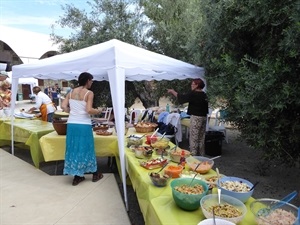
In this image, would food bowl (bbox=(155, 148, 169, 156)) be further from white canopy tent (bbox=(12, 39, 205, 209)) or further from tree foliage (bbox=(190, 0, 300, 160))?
tree foliage (bbox=(190, 0, 300, 160))

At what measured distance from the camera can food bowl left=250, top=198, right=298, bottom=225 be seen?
125 centimetres

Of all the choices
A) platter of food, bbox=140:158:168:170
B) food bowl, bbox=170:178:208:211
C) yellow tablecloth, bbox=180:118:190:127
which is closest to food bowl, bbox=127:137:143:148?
platter of food, bbox=140:158:168:170

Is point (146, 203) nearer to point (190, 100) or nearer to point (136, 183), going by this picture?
point (136, 183)

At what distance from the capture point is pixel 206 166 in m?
2.17

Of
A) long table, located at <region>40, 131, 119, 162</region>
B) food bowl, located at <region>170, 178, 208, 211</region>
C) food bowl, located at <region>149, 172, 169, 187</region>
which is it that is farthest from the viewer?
long table, located at <region>40, 131, 119, 162</region>

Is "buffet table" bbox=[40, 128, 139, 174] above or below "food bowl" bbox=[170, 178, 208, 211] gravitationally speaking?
below

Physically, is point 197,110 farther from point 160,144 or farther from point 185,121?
point 185,121

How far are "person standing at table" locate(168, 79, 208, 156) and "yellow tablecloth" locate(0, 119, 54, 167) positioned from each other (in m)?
2.49

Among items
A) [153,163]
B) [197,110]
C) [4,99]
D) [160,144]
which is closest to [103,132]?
[160,144]

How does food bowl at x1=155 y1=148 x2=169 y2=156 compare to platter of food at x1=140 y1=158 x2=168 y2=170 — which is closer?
platter of food at x1=140 y1=158 x2=168 y2=170

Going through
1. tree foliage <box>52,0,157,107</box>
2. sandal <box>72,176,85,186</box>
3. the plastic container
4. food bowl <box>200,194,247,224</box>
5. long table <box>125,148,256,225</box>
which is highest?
tree foliage <box>52,0,157,107</box>

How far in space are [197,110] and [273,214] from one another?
9.34ft

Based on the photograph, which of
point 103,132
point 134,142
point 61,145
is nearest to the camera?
point 134,142

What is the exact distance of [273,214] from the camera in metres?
1.32
